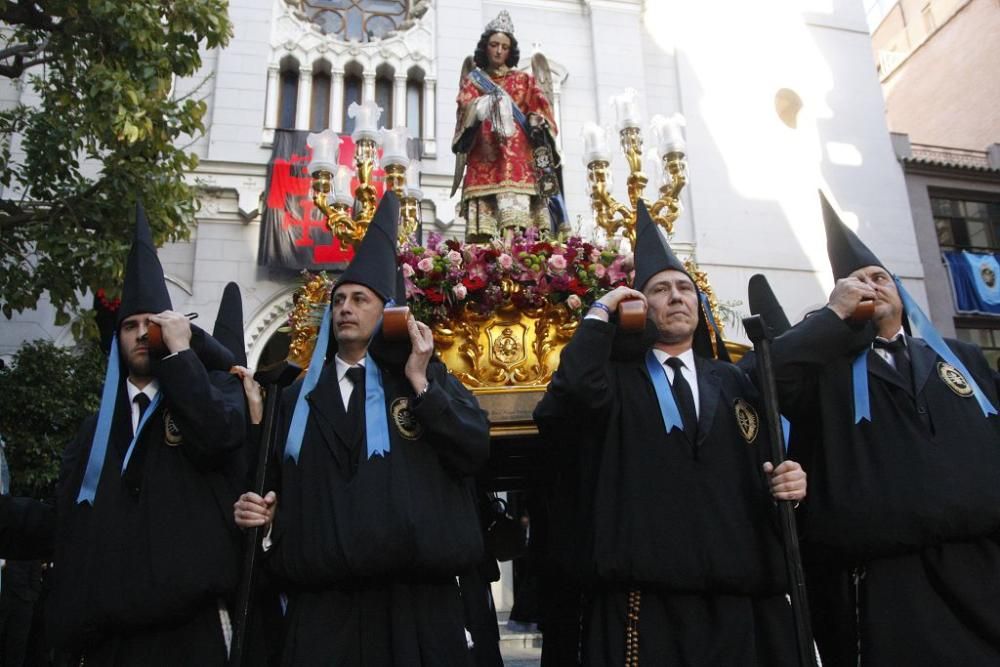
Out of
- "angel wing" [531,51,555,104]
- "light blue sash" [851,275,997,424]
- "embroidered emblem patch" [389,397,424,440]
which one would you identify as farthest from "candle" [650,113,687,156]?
"embroidered emblem patch" [389,397,424,440]

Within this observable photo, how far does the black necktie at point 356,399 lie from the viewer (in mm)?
2770

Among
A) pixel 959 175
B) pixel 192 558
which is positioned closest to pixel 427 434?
pixel 192 558

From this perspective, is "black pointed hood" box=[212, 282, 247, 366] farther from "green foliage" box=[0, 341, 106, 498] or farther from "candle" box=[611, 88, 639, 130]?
"green foliage" box=[0, 341, 106, 498]

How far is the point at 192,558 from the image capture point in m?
2.53

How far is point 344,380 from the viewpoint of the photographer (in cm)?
290

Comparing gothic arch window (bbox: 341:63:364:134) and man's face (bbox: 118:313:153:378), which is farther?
gothic arch window (bbox: 341:63:364:134)

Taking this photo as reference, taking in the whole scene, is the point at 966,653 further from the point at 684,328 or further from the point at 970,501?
the point at 684,328

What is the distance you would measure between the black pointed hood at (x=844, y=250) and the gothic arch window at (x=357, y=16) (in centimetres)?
1161

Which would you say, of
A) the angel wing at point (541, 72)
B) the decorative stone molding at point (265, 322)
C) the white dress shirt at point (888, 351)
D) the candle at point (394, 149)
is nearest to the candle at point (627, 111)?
the angel wing at point (541, 72)

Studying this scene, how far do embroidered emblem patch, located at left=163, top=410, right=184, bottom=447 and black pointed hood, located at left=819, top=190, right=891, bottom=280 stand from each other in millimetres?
2585

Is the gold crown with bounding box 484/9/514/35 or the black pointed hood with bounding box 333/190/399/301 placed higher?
the gold crown with bounding box 484/9/514/35

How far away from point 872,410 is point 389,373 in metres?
1.75

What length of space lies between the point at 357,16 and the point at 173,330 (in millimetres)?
12305

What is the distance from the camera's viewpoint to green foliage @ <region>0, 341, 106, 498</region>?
7.40 meters
